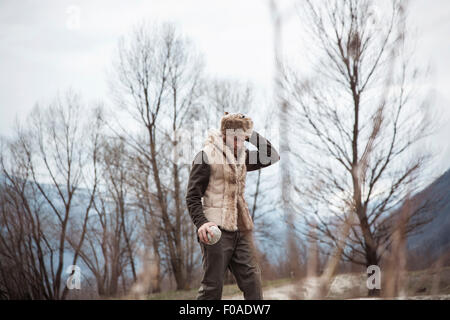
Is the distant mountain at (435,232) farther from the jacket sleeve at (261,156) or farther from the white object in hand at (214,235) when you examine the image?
the white object in hand at (214,235)

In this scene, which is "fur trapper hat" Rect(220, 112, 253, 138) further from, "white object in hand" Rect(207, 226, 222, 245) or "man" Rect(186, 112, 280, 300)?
"white object in hand" Rect(207, 226, 222, 245)

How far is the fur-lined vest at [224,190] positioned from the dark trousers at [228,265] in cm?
7

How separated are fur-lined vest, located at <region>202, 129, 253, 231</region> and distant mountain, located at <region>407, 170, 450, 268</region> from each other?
293cm

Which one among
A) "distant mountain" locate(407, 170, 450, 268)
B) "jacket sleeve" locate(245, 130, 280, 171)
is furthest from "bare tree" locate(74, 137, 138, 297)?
"jacket sleeve" locate(245, 130, 280, 171)

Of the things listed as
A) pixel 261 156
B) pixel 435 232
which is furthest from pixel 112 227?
pixel 261 156

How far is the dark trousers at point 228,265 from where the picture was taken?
1951mm

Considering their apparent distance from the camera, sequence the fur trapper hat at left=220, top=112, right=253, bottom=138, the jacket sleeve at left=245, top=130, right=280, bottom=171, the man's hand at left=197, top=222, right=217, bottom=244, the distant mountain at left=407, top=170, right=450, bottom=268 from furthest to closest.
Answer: the distant mountain at left=407, top=170, right=450, bottom=268 → the jacket sleeve at left=245, top=130, right=280, bottom=171 → the fur trapper hat at left=220, top=112, right=253, bottom=138 → the man's hand at left=197, top=222, right=217, bottom=244

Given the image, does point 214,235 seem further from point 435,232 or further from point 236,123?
point 435,232

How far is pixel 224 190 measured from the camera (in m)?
2.07

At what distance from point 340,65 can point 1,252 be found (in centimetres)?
665

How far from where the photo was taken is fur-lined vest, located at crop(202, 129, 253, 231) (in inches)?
79.9

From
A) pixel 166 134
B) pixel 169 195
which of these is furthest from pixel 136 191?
pixel 166 134

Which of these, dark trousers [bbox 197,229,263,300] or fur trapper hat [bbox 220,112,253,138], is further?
fur trapper hat [bbox 220,112,253,138]

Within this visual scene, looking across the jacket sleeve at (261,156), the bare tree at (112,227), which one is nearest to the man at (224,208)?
the jacket sleeve at (261,156)
